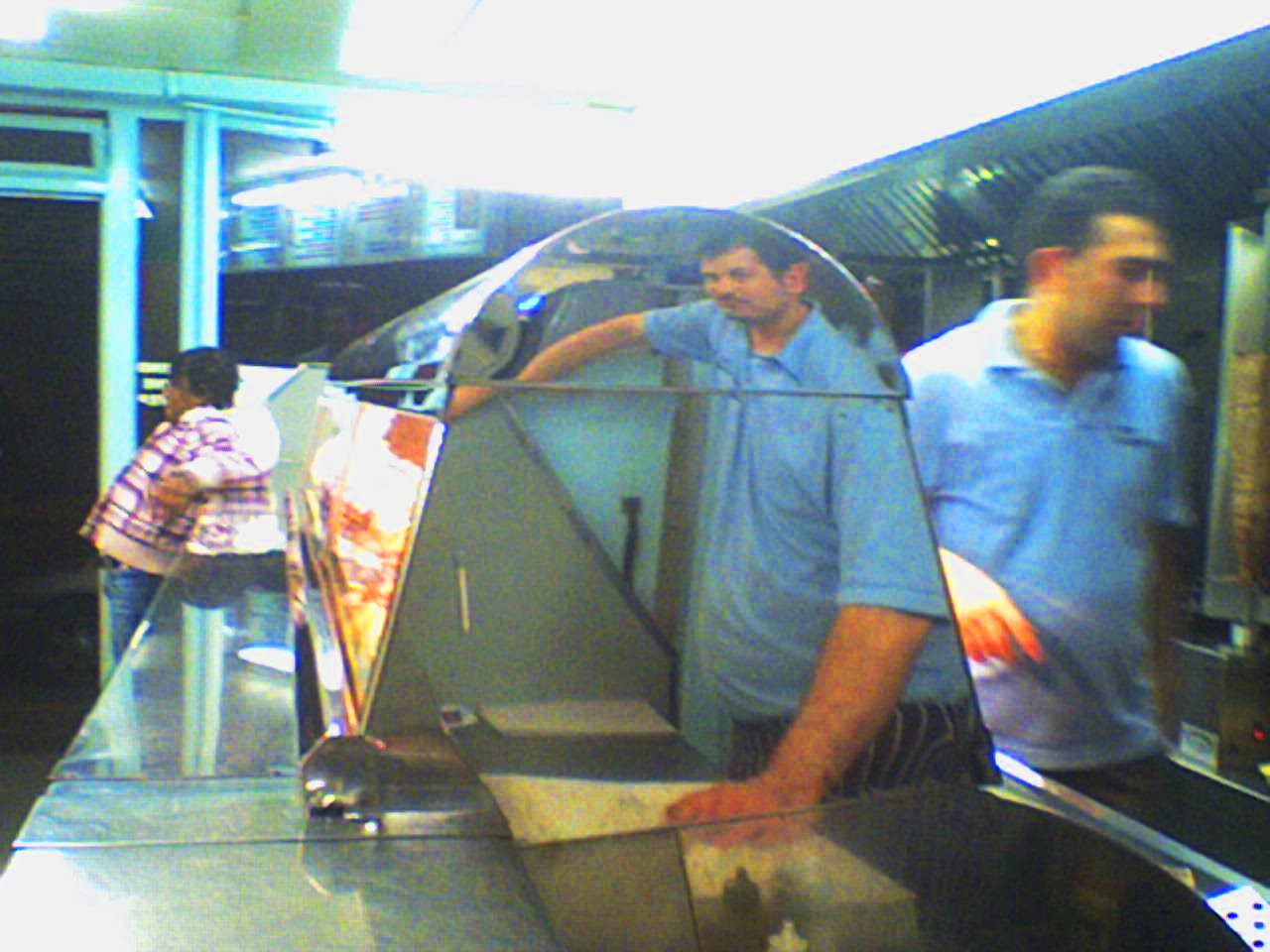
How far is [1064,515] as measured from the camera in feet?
6.44

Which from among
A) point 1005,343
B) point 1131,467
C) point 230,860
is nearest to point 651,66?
point 1005,343

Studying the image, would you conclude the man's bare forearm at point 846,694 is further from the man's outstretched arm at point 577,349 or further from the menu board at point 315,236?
the menu board at point 315,236

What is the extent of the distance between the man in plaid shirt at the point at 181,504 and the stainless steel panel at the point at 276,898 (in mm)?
2565

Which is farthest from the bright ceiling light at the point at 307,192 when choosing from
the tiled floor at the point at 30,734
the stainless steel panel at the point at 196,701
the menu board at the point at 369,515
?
the menu board at the point at 369,515

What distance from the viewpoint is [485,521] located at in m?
1.40

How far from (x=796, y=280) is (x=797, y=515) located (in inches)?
10.1

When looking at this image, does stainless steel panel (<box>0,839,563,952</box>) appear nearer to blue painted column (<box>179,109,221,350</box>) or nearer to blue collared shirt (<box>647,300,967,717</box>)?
blue collared shirt (<box>647,300,967,717</box>)

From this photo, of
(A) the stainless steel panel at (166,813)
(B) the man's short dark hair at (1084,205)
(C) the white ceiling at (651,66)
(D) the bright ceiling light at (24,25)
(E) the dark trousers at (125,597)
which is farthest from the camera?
(D) the bright ceiling light at (24,25)

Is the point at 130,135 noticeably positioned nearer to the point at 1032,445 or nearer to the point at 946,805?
the point at 1032,445

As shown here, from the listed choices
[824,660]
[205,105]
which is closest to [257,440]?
[205,105]

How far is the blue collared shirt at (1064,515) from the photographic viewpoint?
1969 millimetres

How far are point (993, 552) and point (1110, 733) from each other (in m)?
0.33

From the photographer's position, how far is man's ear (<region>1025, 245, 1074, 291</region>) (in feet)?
6.45

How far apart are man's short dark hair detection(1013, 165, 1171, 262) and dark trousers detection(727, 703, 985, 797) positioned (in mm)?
813
